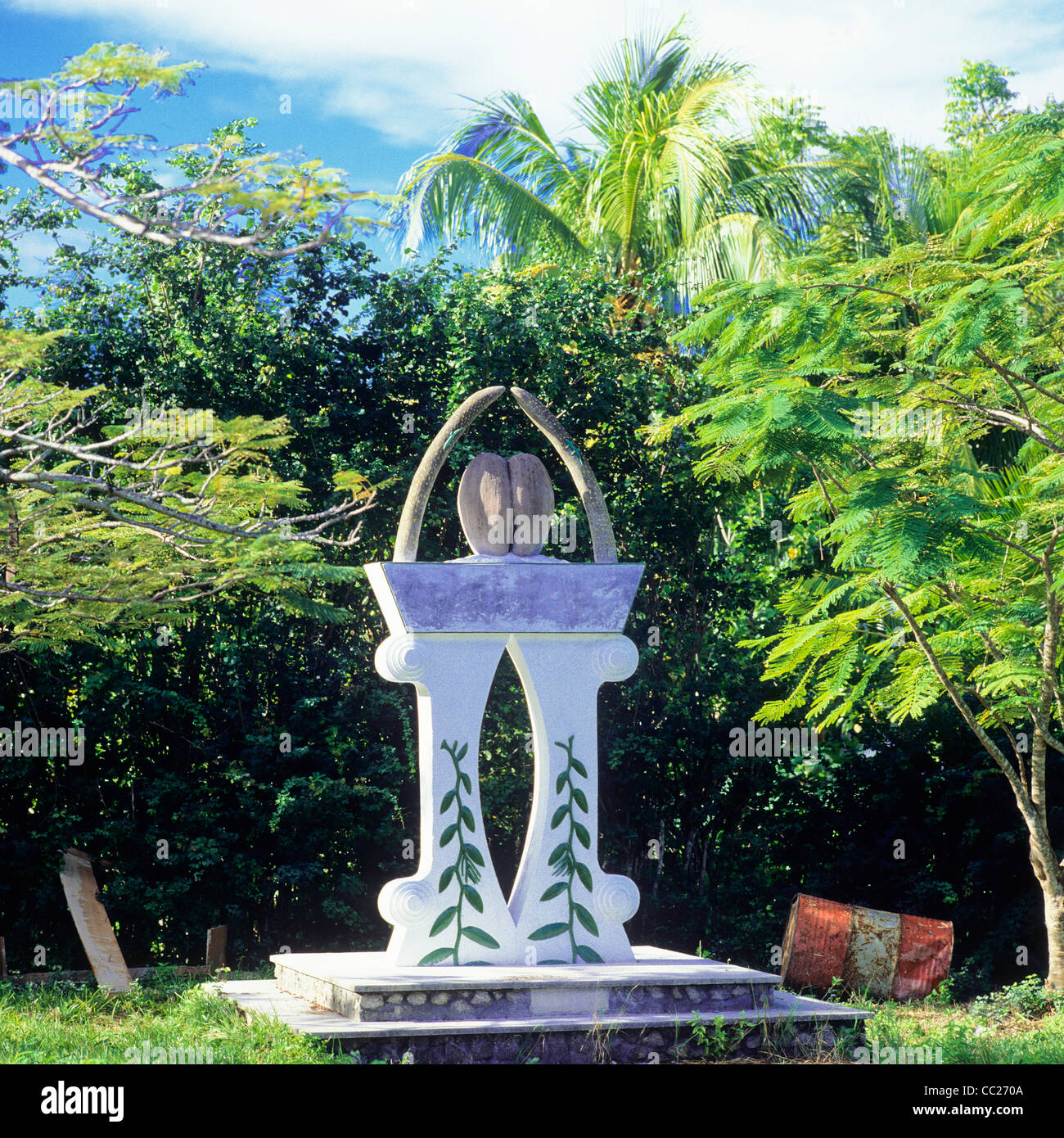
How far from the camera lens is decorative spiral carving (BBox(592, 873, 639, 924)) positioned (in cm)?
740

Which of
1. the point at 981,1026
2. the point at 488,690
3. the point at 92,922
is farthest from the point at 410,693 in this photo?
the point at 981,1026

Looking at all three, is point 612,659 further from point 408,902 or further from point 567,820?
point 408,902

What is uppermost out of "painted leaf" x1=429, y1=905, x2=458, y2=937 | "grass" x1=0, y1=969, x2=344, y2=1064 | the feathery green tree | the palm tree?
the palm tree

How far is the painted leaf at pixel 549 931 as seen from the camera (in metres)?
7.27

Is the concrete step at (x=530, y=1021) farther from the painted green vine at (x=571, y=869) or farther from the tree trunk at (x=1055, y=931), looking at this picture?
the tree trunk at (x=1055, y=931)

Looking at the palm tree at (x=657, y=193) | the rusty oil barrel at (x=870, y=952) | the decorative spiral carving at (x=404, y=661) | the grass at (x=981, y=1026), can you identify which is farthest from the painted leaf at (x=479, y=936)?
the palm tree at (x=657, y=193)

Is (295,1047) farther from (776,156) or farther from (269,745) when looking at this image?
(776,156)

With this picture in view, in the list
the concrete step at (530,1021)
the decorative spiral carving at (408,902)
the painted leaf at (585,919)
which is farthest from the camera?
the painted leaf at (585,919)

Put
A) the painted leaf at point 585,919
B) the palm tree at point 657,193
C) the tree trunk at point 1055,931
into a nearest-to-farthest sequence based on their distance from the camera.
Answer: the painted leaf at point 585,919 < the tree trunk at point 1055,931 < the palm tree at point 657,193

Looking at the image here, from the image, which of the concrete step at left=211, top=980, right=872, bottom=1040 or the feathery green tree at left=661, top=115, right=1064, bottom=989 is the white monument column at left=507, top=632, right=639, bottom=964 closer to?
the concrete step at left=211, top=980, right=872, bottom=1040

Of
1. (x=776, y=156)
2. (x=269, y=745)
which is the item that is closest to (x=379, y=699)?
(x=269, y=745)

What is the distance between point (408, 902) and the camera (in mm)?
7027

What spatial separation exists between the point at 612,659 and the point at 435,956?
2035mm

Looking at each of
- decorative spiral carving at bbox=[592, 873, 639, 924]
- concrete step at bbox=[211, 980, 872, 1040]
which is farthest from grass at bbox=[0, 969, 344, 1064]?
decorative spiral carving at bbox=[592, 873, 639, 924]
